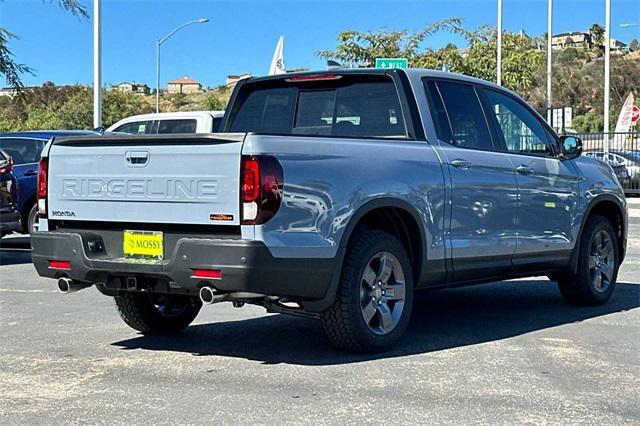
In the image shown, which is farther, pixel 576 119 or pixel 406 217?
pixel 576 119

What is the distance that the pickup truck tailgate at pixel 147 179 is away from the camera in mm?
5582

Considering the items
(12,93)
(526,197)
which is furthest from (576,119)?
(526,197)

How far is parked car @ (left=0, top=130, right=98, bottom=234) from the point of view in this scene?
567 inches

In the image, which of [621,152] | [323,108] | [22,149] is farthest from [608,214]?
[621,152]

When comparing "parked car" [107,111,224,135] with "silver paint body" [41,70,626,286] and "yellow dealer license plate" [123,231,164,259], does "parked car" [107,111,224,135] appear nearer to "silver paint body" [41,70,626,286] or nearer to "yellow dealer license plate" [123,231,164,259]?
"silver paint body" [41,70,626,286]

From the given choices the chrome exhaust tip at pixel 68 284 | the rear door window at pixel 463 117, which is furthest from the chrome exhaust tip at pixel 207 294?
the rear door window at pixel 463 117

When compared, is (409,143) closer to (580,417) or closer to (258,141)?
(258,141)

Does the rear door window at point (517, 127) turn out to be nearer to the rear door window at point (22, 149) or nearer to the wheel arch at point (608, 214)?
the wheel arch at point (608, 214)

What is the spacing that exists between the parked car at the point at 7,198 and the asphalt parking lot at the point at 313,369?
Answer: 4.00 m

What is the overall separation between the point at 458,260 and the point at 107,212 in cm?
258

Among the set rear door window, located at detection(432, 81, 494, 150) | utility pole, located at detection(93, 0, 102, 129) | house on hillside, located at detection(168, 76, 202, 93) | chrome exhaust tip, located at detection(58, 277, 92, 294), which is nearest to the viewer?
chrome exhaust tip, located at detection(58, 277, 92, 294)

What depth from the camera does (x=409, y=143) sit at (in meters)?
6.63

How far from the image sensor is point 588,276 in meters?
8.48

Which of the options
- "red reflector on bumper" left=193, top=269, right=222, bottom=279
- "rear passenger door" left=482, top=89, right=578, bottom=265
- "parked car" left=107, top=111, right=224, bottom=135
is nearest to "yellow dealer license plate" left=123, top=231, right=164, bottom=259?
"red reflector on bumper" left=193, top=269, right=222, bottom=279
